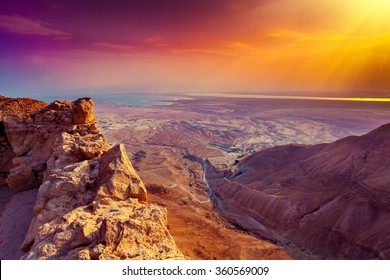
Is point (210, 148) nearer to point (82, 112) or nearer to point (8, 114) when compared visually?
Answer: point (8, 114)

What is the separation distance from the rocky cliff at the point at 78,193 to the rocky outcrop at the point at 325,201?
21.0 metres

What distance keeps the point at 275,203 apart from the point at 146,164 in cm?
3477

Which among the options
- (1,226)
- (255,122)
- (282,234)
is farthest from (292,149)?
(255,122)

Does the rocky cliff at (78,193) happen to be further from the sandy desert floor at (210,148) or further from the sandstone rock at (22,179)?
the sandy desert floor at (210,148)

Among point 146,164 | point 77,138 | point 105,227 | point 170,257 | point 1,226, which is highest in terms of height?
point 77,138

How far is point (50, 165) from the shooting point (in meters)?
11.4

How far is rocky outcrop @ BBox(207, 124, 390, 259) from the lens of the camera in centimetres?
2638

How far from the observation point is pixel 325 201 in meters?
32.0

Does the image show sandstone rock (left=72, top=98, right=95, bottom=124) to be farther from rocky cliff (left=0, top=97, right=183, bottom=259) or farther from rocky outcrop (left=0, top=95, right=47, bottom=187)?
rocky outcrop (left=0, top=95, right=47, bottom=187)

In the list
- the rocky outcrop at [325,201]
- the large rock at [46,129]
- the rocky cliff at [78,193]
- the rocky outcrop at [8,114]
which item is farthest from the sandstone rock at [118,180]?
the rocky outcrop at [325,201]

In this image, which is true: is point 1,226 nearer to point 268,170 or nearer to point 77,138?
point 77,138

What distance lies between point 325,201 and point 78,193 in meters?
30.2
